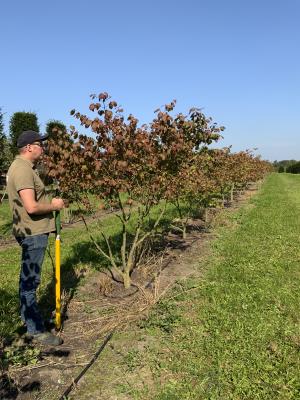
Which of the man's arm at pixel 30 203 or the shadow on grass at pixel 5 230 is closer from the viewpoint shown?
the man's arm at pixel 30 203

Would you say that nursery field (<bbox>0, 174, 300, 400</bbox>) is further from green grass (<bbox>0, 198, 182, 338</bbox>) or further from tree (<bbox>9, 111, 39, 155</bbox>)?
tree (<bbox>9, 111, 39, 155</bbox>)

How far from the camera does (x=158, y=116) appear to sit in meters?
5.77

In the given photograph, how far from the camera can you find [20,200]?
403 centimetres

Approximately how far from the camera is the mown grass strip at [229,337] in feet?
11.4

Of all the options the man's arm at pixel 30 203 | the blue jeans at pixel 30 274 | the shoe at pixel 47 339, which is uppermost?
the man's arm at pixel 30 203

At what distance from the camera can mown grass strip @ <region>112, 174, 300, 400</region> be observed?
11.4 ft

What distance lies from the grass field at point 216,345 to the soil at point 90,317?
196 millimetres

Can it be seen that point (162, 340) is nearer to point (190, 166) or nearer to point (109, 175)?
point (109, 175)

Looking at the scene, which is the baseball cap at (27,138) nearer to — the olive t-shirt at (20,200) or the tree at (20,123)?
the olive t-shirt at (20,200)

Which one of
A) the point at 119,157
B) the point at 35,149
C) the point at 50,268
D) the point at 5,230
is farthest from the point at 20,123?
the point at 35,149

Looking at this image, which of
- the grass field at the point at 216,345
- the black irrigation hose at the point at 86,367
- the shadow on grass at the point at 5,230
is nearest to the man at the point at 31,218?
the black irrigation hose at the point at 86,367

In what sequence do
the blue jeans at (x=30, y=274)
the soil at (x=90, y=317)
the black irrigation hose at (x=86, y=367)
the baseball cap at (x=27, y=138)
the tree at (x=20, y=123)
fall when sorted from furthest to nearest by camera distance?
the tree at (x=20, y=123) < the blue jeans at (x=30, y=274) < the baseball cap at (x=27, y=138) < the soil at (x=90, y=317) < the black irrigation hose at (x=86, y=367)

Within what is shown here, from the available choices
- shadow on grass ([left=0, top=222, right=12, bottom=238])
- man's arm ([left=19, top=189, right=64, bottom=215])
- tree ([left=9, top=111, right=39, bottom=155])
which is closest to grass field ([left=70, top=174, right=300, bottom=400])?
man's arm ([left=19, top=189, right=64, bottom=215])

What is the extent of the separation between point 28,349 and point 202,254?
462 cm
